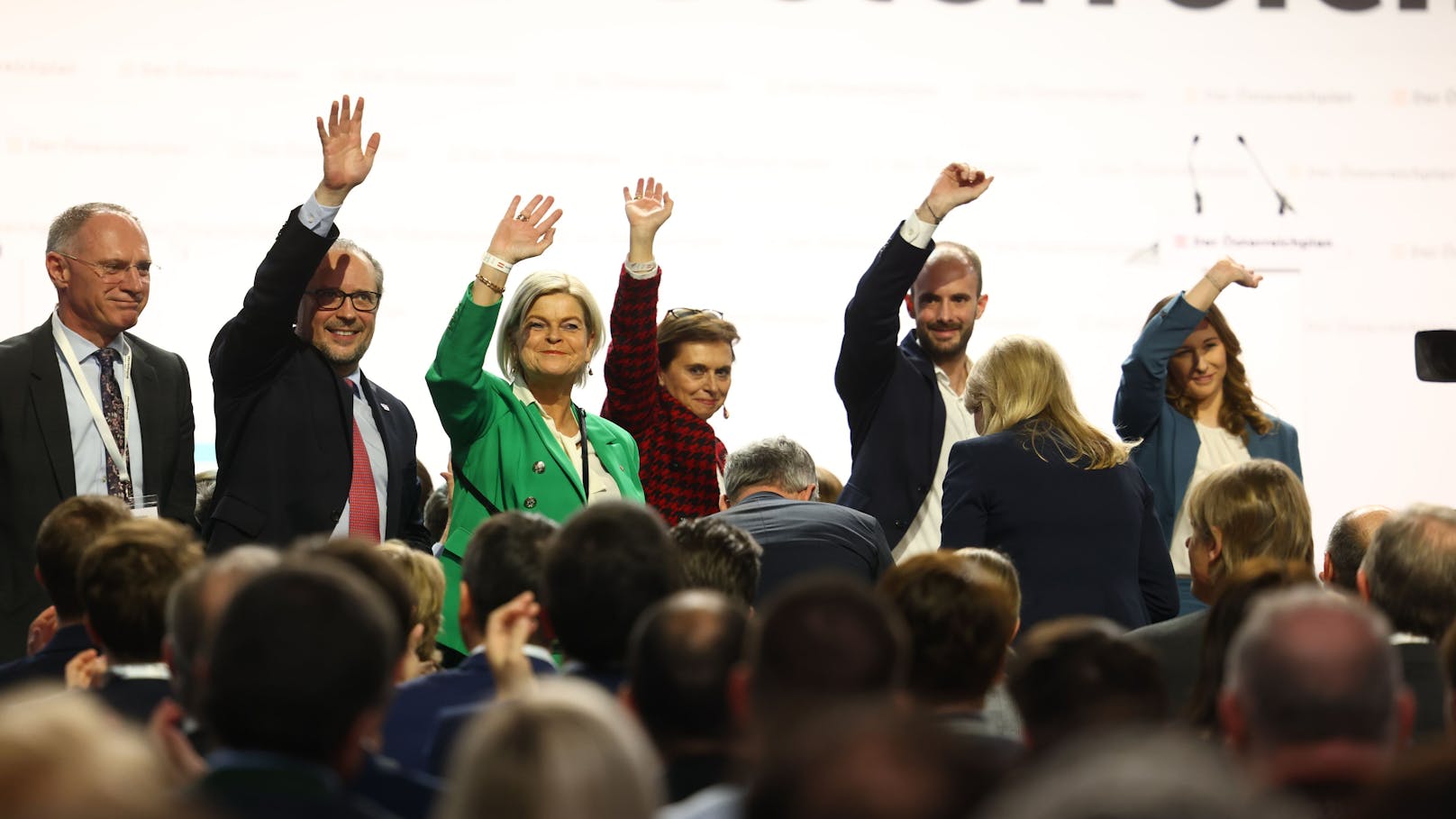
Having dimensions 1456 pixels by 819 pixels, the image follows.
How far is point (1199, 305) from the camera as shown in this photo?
4172 mm

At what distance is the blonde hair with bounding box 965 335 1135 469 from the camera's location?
139 inches

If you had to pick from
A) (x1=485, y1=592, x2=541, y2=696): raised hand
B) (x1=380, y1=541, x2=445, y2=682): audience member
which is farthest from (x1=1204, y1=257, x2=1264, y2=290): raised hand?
(x1=485, y1=592, x2=541, y2=696): raised hand

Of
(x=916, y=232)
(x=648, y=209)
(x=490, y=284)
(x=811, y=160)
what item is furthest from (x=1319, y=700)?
(x=811, y=160)

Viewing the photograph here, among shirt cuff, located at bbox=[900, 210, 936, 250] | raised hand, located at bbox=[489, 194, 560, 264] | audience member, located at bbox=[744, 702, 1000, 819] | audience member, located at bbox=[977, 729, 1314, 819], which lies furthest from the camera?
shirt cuff, located at bbox=[900, 210, 936, 250]

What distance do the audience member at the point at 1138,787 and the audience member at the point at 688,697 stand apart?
0.85 m

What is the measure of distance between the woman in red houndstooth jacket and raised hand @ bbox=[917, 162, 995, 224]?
2.05 ft

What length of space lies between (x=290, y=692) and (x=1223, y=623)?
1.43 meters

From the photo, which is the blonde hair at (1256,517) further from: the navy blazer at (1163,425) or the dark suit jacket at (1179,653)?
the navy blazer at (1163,425)

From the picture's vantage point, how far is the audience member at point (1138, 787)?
2.91 ft

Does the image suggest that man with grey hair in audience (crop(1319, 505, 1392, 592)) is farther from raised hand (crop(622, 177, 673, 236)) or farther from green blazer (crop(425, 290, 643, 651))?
raised hand (crop(622, 177, 673, 236))

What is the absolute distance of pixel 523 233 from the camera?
3.68 metres

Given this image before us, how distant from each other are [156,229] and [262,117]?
52cm

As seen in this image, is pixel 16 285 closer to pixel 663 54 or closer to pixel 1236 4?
pixel 663 54

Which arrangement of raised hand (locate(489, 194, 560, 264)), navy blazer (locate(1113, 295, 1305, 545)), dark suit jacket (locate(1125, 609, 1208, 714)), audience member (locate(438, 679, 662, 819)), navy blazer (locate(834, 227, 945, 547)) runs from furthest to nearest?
navy blazer (locate(1113, 295, 1305, 545)) < navy blazer (locate(834, 227, 945, 547)) < raised hand (locate(489, 194, 560, 264)) < dark suit jacket (locate(1125, 609, 1208, 714)) < audience member (locate(438, 679, 662, 819))
